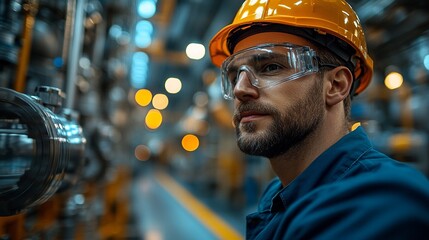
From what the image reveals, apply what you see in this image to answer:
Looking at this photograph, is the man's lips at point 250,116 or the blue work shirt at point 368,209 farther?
the man's lips at point 250,116

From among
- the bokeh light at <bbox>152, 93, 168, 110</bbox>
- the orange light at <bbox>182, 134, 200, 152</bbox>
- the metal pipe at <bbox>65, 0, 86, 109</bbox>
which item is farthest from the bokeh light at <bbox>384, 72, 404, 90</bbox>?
the bokeh light at <bbox>152, 93, 168, 110</bbox>

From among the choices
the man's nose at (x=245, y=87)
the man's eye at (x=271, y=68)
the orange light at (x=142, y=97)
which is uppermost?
the orange light at (x=142, y=97)

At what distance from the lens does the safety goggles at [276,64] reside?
1315mm

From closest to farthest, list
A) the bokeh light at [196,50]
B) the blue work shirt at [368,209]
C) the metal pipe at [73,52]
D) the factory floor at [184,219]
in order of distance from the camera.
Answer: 1. the blue work shirt at [368,209]
2. the metal pipe at [73,52]
3. the factory floor at [184,219]
4. the bokeh light at [196,50]

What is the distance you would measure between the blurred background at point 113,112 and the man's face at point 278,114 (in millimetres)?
724

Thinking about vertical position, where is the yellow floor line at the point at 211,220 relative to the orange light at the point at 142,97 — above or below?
below

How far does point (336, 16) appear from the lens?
1.39m

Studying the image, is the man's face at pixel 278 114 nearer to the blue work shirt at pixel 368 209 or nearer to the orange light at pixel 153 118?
the blue work shirt at pixel 368 209

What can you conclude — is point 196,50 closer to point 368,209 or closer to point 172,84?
point 172,84

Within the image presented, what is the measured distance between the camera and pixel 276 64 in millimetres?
1351

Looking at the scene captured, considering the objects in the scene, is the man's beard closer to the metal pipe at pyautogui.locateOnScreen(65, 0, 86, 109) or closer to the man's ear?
the man's ear

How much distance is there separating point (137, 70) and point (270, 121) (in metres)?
9.06

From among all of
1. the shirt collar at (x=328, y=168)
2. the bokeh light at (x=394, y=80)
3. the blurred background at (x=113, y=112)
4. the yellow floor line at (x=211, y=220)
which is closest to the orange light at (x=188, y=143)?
the blurred background at (x=113, y=112)

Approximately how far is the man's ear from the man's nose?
12.7 inches
